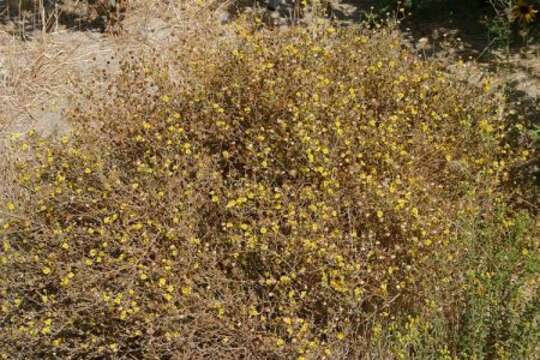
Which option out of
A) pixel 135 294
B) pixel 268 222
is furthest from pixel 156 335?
pixel 268 222

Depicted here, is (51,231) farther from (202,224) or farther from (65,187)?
(202,224)

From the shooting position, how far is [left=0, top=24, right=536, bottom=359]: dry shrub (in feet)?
10.3

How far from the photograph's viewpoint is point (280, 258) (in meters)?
3.18

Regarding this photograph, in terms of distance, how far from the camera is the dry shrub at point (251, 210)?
314 cm

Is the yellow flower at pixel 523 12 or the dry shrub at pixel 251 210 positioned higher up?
the yellow flower at pixel 523 12

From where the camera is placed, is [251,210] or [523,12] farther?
[523,12]

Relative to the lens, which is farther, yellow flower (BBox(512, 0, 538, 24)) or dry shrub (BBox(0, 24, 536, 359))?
yellow flower (BBox(512, 0, 538, 24))

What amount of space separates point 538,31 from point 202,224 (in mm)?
3241

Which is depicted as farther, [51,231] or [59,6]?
[59,6]

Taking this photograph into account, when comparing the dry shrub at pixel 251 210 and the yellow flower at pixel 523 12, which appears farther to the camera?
the yellow flower at pixel 523 12

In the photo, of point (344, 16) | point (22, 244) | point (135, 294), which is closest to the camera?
point (135, 294)

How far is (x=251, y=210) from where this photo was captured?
3346 millimetres

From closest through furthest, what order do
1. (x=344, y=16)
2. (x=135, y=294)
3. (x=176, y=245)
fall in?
(x=135, y=294), (x=176, y=245), (x=344, y=16)

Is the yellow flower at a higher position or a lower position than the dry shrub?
higher
